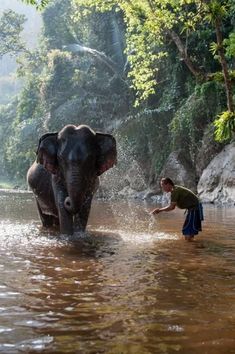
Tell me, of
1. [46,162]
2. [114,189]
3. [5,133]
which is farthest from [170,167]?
[5,133]

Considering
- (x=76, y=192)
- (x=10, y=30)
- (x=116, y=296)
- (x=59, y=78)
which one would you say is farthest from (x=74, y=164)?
(x=10, y=30)

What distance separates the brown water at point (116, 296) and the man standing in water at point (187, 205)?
31 cm

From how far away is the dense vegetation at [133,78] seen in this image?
17.0m

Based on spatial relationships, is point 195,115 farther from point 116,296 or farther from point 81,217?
point 116,296

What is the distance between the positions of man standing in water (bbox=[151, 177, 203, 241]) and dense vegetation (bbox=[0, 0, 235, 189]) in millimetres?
2912

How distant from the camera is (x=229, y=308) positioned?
13.9ft

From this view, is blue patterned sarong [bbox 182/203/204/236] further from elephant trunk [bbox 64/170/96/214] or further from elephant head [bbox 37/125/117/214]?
elephant trunk [bbox 64/170/96/214]

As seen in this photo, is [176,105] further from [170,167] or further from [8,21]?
[8,21]

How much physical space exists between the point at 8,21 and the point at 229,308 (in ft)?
145

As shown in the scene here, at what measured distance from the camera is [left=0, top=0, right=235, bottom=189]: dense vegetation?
17016 millimetres

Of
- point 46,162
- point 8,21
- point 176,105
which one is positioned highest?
point 8,21

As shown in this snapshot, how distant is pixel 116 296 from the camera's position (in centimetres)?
459

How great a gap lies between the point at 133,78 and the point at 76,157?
22.0 m

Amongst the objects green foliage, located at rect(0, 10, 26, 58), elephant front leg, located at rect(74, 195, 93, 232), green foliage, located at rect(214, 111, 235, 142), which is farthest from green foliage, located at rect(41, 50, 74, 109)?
elephant front leg, located at rect(74, 195, 93, 232)
